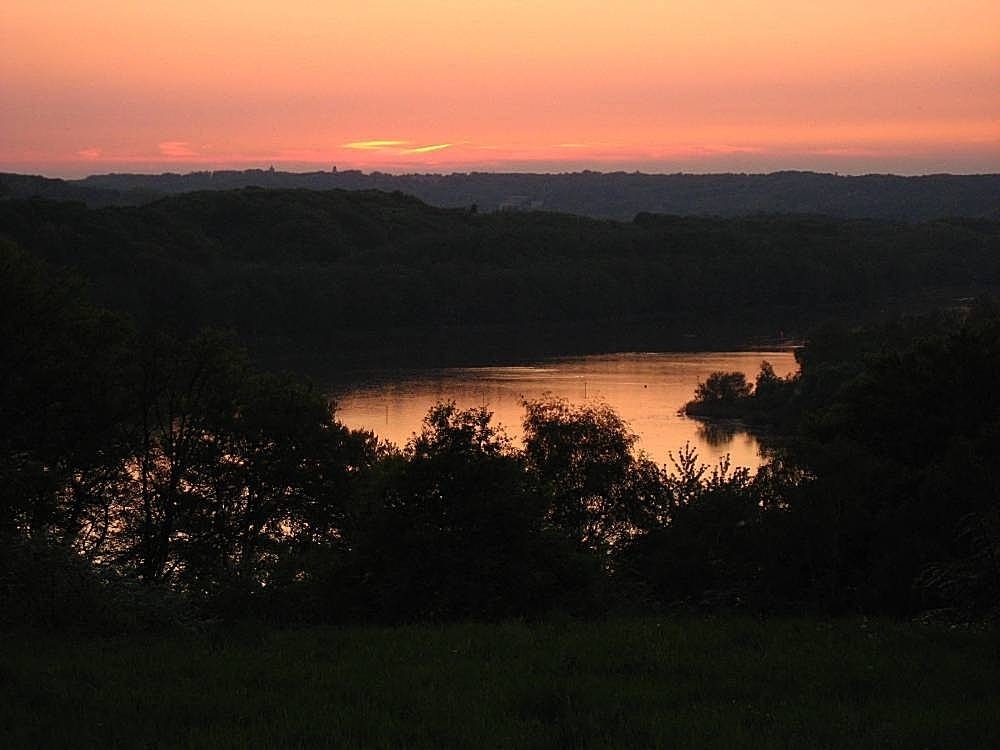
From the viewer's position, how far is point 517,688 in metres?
6.51

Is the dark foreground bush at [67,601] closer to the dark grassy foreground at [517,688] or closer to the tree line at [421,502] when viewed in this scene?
the tree line at [421,502]

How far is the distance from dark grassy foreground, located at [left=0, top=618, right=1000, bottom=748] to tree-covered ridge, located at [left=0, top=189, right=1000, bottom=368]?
218 ft

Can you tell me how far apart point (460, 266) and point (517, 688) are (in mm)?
98872

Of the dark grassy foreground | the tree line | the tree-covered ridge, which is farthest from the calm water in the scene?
the dark grassy foreground

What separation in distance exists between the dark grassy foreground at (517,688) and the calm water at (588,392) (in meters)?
30.0

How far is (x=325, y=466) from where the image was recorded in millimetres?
19609

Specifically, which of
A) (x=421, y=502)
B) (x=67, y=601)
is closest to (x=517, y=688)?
(x=67, y=601)

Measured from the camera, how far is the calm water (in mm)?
42531

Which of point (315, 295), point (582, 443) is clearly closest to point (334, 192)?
point (315, 295)

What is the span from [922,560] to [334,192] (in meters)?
137

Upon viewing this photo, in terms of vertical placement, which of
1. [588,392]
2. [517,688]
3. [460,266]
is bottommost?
[588,392]

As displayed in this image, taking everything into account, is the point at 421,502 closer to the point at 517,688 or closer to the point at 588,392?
the point at 517,688

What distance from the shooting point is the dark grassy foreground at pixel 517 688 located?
5656 mm

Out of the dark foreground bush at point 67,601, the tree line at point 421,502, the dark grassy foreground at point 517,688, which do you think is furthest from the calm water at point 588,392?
the dark grassy foreground at point 517,688
